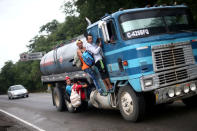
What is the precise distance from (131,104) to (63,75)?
480 cm

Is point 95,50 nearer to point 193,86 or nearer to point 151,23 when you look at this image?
point 151,23

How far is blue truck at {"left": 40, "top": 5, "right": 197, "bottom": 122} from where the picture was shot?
670 cm

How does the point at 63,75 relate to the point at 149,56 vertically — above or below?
below

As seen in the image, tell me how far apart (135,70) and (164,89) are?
85 centimetres

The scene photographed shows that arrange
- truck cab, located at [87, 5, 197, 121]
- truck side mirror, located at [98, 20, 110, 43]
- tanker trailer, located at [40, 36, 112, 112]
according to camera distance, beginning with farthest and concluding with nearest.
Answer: tanker trailer, located at [40, 36, 112, 112] < truck side mirror, located at [98, 20, 110, 43] < truck cab, located at [87, 5, 197, 121]

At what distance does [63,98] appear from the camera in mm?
11930

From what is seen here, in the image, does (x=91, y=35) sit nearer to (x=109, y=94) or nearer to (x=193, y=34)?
(x=109, y=94)

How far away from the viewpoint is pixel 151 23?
7.12m

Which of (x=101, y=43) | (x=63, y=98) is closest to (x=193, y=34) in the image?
(x=101, y=43)

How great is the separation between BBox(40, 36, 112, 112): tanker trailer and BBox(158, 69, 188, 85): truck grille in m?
1.86

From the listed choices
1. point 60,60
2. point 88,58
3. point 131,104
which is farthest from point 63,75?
point 131,104

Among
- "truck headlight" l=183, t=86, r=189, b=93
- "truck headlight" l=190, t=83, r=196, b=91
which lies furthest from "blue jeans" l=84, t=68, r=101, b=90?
"truck headlight" l=190, t=83, r=196, b=91

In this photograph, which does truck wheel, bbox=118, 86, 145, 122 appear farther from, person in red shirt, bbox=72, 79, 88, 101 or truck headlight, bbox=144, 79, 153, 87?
person in red shirt, bbox=72, 79, 88, 101

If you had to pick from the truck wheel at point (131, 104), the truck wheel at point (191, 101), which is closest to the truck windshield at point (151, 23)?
the truck wheel at point (131, 104)
